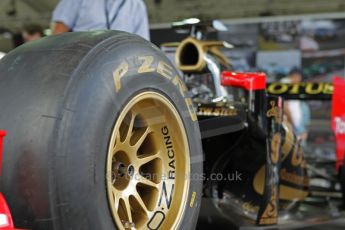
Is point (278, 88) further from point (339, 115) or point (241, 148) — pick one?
point (241, 148)

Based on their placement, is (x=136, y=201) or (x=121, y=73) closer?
(x=121, y=73)

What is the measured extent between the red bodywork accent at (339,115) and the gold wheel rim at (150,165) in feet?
6.38

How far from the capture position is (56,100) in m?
1.48

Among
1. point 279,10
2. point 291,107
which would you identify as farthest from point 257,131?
point 279,10

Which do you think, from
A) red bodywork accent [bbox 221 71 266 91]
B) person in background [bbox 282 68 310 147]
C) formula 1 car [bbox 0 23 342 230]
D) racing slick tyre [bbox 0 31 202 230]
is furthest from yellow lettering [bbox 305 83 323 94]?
person in background [bbox 282 68 310 147]

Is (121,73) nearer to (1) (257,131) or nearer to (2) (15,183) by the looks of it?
(2) (15,183)

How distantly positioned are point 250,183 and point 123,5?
1159 millimetres

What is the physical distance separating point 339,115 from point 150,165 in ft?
6.88

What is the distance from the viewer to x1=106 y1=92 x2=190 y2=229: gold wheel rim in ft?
5.73

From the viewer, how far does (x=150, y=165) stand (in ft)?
6.28

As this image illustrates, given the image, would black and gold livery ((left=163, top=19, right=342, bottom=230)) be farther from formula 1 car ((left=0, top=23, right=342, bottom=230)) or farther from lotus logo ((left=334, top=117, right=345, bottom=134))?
lotus logo ((left=334, top=117, right=345, bottom=134))

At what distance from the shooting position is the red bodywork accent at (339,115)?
11.6ft

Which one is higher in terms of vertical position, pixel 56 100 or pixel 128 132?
pixel 56 100

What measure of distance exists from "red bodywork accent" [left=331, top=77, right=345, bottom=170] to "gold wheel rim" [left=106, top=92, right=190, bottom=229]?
1945 millimetres
